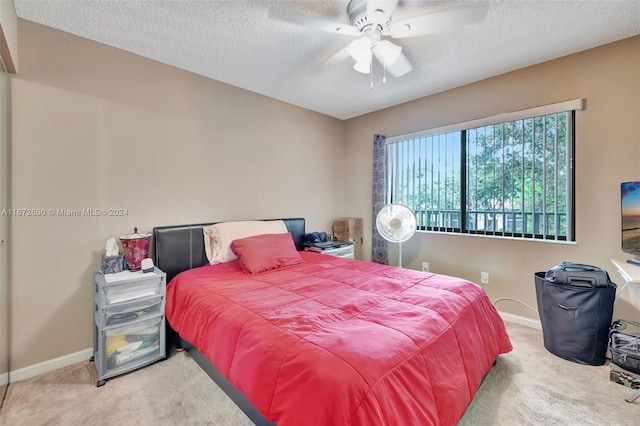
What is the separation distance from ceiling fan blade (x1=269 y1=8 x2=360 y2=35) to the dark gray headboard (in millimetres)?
1888

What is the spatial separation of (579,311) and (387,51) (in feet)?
7.86

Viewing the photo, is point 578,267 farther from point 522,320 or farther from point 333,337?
point 333,337

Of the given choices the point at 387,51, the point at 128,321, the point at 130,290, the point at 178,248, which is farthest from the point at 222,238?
the point at 387,51

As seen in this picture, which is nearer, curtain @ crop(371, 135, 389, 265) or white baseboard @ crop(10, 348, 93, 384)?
white baseboard @ crop(10, 348, 93, 384)

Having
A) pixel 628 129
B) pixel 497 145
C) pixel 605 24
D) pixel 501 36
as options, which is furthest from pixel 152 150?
pixel 628 129

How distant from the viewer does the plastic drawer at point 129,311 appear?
1904mm

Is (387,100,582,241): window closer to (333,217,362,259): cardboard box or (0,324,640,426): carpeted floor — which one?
(333,217,362,259): cardboard box

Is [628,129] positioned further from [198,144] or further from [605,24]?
[198,144]

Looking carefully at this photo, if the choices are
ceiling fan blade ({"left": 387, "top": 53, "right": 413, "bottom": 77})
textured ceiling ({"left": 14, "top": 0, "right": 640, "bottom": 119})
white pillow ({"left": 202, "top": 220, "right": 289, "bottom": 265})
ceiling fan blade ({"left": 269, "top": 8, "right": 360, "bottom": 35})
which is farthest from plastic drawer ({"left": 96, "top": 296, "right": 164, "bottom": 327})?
ceiling fan blade ({"left": 387, "top": 53, "right": 413, "bottom": 77})

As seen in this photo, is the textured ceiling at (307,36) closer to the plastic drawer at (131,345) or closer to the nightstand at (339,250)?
the nightstand at (339,250)

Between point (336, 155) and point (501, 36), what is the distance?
2496mm

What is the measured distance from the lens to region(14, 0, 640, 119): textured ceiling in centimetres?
185

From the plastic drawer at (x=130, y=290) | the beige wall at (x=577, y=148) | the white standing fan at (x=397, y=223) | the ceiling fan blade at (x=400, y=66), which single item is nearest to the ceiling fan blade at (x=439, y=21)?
the ceiling fan blade at (x=400, y=66)

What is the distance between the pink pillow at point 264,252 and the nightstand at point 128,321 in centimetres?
64
